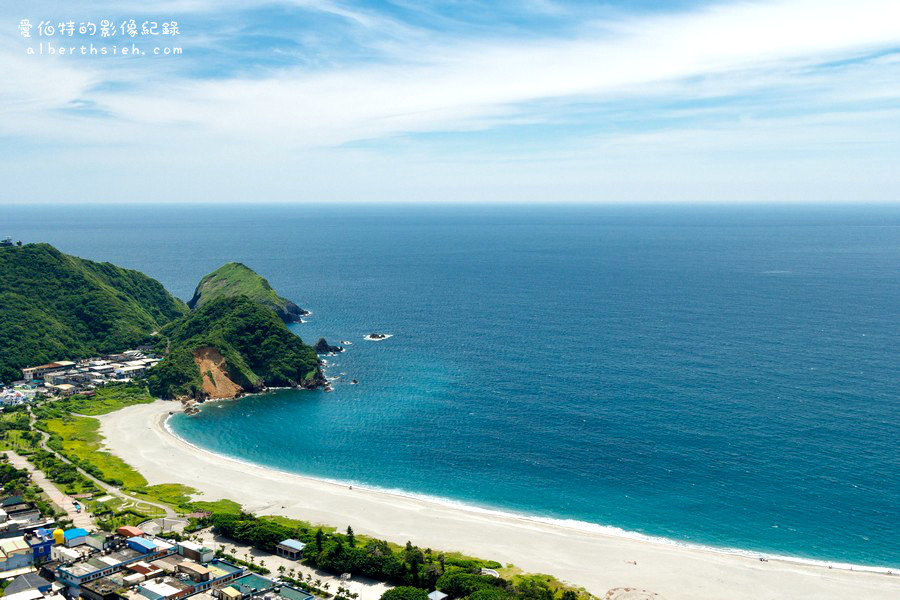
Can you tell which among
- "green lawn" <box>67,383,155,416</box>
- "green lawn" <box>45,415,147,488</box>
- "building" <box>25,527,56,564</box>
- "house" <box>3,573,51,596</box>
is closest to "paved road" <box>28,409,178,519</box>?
"green lawn" <box>45,415,147,488</box>

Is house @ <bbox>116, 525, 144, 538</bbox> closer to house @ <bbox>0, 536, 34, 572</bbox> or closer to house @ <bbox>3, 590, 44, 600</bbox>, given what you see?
house @ <bbox>0, 536, 34, 572</bbox>

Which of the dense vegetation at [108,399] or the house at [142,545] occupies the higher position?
the dense vegetation at [108,399]

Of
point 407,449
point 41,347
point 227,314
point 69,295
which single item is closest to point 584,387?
point 407,449

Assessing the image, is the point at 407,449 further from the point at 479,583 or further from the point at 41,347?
the point at 41,347

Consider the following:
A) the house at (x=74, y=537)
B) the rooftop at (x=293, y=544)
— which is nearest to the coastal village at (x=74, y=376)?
the house at (x=74, y=537)

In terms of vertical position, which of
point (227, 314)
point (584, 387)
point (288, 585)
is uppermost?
point (227, 314)

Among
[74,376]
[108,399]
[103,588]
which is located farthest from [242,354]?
[103,588]

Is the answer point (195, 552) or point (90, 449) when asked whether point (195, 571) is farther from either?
point (90, 449)

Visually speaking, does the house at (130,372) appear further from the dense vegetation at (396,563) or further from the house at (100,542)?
the house at (100,542)
